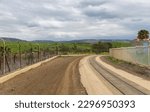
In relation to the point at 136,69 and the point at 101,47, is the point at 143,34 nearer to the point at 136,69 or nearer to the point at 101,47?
the point at 101,47

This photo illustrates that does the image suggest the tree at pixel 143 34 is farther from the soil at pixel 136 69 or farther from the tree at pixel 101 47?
the soil at pixel 136 69

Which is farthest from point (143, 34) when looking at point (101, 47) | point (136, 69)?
point (136, 69)

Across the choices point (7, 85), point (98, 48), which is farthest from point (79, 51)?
point (7, 85)

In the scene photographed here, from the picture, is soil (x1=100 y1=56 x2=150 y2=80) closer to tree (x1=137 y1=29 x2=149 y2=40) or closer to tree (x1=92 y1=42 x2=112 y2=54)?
tree (x1=137 y1=29 x2=149 y2=40)

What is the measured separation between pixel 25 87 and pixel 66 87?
224 centimetres

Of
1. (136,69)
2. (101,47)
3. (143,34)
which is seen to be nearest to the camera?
(136,69)

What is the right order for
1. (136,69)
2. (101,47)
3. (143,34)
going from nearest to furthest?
1. (136,69)
2. (143,34)
3. (101,47)

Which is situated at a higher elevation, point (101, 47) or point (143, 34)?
point (143, 34)

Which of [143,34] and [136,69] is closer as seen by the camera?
[136,69]

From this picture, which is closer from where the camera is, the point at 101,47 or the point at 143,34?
the point at 143,34

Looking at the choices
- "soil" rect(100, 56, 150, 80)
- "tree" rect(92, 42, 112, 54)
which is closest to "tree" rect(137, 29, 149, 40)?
"tree" rect(92, 42, 112, 54)

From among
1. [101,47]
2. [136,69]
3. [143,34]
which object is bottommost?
[101,47]

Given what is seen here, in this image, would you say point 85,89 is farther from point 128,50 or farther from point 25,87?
point 128,50

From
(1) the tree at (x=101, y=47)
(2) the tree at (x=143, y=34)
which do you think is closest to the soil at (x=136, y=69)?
(2) the tree at (x=143, y=34)
